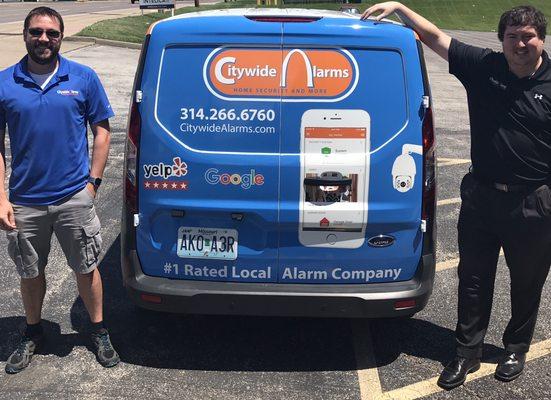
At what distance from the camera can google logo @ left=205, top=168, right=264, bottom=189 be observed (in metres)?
3.02

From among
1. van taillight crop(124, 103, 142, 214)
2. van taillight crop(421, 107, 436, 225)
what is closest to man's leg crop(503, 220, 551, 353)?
van taillight crop(421, 107, 436, 225)

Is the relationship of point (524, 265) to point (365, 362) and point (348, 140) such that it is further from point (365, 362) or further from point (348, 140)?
point (348, 140)

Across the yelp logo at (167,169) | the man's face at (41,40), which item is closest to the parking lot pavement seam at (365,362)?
the yelp logo at (167,169)

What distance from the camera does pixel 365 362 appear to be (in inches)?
137

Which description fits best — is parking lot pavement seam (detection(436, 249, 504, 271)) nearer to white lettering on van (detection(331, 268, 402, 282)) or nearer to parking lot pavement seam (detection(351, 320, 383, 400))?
parking lot pavement seam (detection(351, 320, 383, 400))

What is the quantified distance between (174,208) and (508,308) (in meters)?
2.55

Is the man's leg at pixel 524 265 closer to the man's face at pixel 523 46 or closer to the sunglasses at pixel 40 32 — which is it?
the man's face at pixel 523 46

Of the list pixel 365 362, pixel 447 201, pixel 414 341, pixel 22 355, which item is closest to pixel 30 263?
pixel 22 355

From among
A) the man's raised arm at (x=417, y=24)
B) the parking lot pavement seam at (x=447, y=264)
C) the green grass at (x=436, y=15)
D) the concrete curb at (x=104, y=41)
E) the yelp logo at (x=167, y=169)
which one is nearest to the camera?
the yelp logo at (x=167, y=169)

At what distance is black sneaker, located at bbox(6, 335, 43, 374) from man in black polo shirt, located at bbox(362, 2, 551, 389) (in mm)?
2324

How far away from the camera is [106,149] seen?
10.9 feet

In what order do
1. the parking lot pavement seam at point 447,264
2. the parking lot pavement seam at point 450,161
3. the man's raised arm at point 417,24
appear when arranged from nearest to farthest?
the man's raised arm at point 417,24
the parking lot pavement seam at point 447,264
the parking lot pavement seam at point 450,161

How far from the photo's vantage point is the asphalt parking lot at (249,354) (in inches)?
125

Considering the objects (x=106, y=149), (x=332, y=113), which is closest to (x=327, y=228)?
(x=332, y=113)
